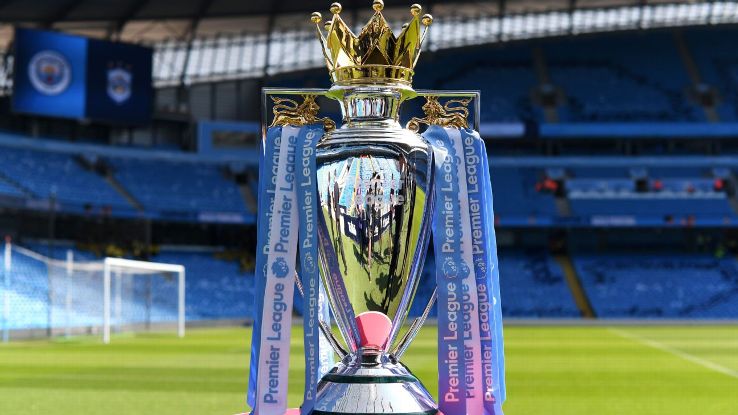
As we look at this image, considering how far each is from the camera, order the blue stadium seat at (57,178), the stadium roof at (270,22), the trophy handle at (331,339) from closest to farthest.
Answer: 1. the trophy handle at (331,339)
2. the blue stadium seat at (57,178)
3. the stadium roof at (270,22)

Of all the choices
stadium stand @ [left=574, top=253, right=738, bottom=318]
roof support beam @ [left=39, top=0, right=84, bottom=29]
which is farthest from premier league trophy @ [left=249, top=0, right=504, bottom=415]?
stadium stand @ [left=574, top=253, right=738, bottom=318]

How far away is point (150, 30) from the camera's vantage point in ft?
129

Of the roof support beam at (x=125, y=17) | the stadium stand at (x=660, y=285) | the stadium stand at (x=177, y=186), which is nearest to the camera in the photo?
the roof support beam at (x=125, y=17)

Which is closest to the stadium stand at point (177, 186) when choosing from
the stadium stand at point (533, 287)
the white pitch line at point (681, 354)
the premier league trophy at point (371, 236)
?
the stadium stand at point (533, 287)

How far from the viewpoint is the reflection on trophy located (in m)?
4.18

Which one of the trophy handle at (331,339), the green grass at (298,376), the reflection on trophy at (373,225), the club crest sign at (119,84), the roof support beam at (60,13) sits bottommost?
the green grass at (298,376)

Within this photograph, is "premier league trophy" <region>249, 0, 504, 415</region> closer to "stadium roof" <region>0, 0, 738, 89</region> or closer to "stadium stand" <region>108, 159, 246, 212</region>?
"stadium roof" <region>0, 0, 738, 89</region>

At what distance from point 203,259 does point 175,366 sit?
986 inches

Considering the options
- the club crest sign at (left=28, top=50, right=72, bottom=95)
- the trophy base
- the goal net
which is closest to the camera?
the trophy base

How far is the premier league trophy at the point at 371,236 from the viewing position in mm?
4203

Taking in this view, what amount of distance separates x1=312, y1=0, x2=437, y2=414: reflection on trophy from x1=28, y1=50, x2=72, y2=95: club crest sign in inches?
1254

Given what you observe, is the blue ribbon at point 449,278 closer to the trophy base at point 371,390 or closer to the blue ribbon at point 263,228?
the trophy base at point 371,390

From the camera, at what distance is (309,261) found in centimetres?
423

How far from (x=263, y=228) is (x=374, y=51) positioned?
35.8 inches
